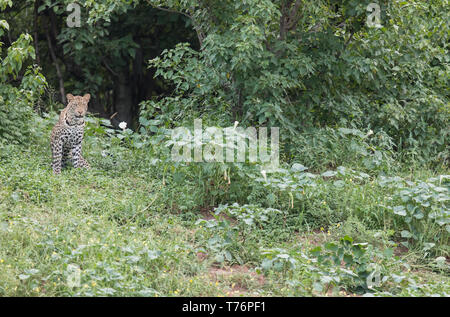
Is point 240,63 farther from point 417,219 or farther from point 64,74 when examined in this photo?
point 64,74

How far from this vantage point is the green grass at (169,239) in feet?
16.6

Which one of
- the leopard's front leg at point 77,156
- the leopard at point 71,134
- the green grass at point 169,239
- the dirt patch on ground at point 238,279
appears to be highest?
the leopard at point 71,134

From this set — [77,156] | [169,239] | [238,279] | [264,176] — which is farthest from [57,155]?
[238,279]

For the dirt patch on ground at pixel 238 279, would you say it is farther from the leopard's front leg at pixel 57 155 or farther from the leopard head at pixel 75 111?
the leopard head at pixel 75 111

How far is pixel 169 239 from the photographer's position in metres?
6.10

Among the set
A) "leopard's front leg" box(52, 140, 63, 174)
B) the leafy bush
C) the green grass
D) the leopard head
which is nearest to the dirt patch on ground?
the green grass

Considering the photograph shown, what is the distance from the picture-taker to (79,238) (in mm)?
5641

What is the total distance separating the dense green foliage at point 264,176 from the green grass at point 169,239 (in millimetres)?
20

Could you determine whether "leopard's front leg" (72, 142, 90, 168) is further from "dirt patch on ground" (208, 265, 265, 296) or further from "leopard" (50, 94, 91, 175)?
"dirt patch on ground" (208, 265, 265, 296)

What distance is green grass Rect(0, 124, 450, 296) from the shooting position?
199 inches

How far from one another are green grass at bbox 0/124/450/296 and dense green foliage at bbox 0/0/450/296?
20mm

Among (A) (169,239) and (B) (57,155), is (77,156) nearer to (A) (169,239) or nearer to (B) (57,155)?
(B) (57,155)

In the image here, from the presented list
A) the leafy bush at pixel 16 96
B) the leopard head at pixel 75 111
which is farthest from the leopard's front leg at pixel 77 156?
the leafy bush at pixel 16 96

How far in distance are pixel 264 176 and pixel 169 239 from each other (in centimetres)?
122
